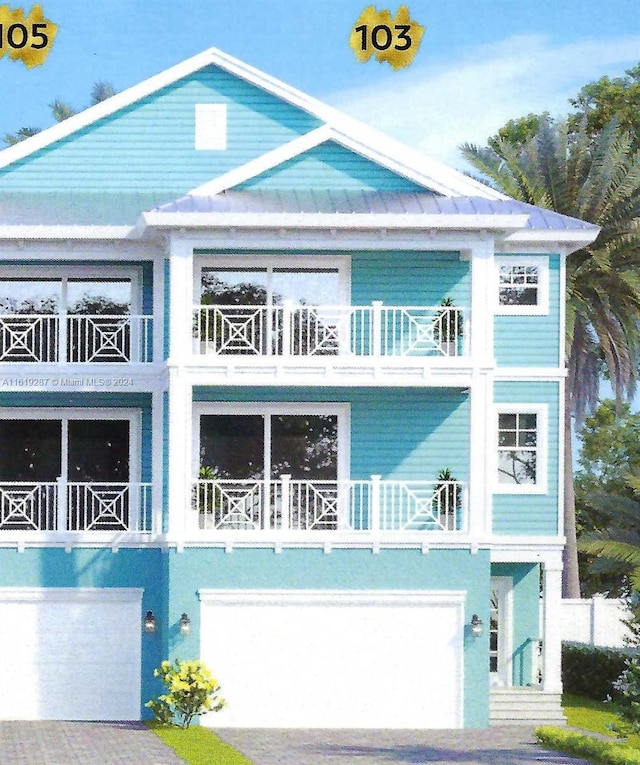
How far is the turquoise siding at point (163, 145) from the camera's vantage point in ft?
108

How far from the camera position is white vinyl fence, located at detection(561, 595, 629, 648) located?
133 feet

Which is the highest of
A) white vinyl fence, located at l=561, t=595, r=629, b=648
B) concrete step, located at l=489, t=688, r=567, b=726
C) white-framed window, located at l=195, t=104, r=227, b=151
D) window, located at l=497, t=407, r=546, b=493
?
white-framed window, located at l=195, t=104, r=227, b=151

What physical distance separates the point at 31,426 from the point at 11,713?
5189 millimetres

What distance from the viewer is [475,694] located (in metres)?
29.7

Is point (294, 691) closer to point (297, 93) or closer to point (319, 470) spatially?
point (319, 470)

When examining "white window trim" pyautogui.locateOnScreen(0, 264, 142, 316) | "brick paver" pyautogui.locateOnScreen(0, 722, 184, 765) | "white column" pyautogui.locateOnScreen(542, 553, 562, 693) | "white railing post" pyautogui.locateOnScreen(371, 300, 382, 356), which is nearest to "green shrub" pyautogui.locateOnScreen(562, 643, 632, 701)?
"white column" pyautogui.locateOnScreen(542, 553, 562, 693)

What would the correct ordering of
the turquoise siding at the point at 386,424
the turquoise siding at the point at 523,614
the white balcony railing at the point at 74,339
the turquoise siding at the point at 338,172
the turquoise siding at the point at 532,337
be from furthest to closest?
1. the turquoise siding at the point at 523,614
2. the turquoise siding at the point at 532,337
3. the turquoise siding at the point at 338,172
4. the turquoise siding at the point at 386,424
5. the white balcony railing at the point at 74,339

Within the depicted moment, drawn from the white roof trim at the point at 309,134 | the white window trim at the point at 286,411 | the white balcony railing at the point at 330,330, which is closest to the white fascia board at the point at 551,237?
the white roof trim at the point at 309,134

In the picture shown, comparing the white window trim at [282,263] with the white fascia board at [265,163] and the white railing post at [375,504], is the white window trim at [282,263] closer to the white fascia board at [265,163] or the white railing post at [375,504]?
the white fascia board at [265,163]

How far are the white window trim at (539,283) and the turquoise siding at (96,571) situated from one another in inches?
324

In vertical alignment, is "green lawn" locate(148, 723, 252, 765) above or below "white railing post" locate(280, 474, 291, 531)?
below

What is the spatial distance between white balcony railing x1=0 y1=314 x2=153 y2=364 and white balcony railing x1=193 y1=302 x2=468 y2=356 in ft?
4.53

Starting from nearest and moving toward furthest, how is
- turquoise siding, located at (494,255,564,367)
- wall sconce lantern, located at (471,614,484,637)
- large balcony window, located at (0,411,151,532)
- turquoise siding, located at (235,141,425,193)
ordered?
wall sconce lantern, located at (471,614,484,637) < large balcony window, located at (0,411,151,532) < turquoise siding, located at (235,141,425,193) < turquoise siding, located at (494,255,564,367)

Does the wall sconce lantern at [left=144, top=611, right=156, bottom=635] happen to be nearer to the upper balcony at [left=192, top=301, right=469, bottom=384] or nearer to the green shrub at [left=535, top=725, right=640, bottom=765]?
the upper balcony at [left=192, top=301, right=469, bottom=384]
